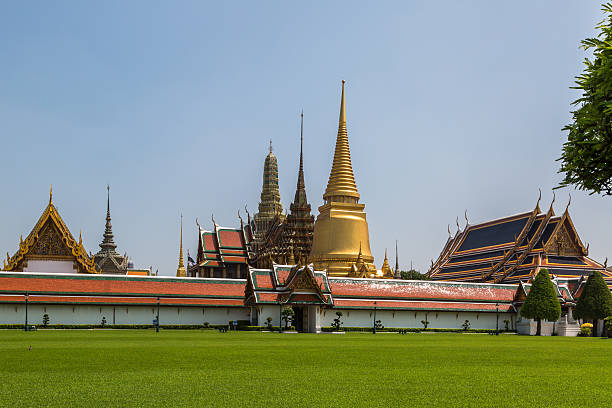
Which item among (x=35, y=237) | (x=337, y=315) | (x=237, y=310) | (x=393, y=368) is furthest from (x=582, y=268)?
→ (x=393, y=368)

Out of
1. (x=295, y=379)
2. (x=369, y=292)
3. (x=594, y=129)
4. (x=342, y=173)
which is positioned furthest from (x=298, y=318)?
(x=594, y=129)

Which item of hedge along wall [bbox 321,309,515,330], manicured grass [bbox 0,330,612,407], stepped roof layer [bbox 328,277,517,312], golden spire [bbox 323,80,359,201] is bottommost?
hedge along wall [bbox 321,309,515,330]

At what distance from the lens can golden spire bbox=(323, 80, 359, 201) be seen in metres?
69.0

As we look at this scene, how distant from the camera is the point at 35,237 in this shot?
175ft

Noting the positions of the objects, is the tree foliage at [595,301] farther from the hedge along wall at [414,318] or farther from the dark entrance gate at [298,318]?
the dark entrance gate at [298,318]

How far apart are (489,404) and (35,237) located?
48.2m

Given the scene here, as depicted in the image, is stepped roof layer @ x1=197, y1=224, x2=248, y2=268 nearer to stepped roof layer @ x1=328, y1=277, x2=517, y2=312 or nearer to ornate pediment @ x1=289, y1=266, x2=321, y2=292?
stepped roof layer @ x1=328, y1=277, x2=517, y2=312

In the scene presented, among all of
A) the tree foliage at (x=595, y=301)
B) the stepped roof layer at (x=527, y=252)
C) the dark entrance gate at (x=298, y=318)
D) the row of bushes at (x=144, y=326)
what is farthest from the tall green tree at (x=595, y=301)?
the row of bushes at (x=144, y=326)

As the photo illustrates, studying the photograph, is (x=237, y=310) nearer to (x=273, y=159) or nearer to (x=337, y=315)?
(x=337, y=315)

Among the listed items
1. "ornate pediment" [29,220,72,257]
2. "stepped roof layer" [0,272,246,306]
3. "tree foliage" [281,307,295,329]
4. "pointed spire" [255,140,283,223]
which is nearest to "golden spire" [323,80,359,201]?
"stepped roof layer" [0,272,246,306]

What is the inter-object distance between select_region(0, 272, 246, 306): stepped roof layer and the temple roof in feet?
17.1

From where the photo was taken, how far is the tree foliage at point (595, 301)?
46781 mm

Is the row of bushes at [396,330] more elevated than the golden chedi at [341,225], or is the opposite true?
the golden chedi at [341,225]

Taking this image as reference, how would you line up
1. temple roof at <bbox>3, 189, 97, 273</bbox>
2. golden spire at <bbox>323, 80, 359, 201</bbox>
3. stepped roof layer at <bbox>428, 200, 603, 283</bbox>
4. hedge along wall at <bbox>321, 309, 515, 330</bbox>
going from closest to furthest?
hedge along wall at <bbox>321, 309, 515, 330</bbox>
temple roof at <bbox>3, 189, 97, 273</bbox>
stepped roof layer at <bbox>428, 200, 603, 283</bbox>
golden spire at <bbox>323, 80, 359, 201</bbox>
